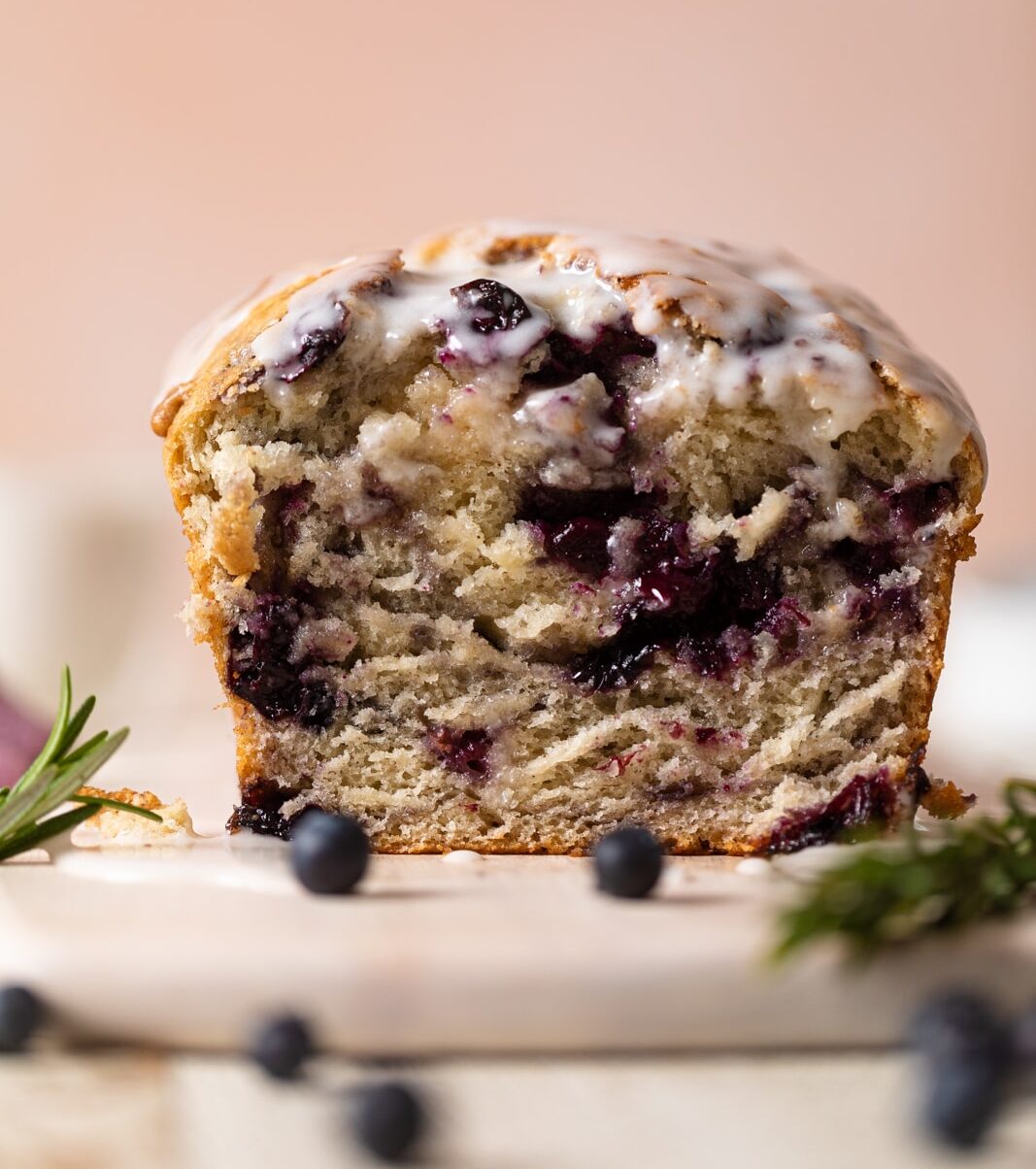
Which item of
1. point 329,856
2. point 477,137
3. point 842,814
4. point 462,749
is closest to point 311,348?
point 462,749

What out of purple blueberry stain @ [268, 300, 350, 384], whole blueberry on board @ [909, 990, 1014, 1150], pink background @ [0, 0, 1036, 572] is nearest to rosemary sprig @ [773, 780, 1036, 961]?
whole blueberry on board @ [909, 990, 1014, 1150]

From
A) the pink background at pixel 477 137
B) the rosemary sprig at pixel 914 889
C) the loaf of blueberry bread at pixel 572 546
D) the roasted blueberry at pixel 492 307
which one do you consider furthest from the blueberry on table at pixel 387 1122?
the pink background at pixel 477 137

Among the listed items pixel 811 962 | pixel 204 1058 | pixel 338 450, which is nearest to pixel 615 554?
pixel 338 450

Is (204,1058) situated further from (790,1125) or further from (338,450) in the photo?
(338,450)

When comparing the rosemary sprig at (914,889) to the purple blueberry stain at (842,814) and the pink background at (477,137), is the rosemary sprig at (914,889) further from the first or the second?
the pink background at (477,137)

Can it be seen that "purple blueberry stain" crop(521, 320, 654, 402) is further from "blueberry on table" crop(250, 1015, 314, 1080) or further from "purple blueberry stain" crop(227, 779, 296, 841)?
"blueberry on table" crop(250, 1015, 314, 1080)

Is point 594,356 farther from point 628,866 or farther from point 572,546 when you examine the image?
point 628,866
